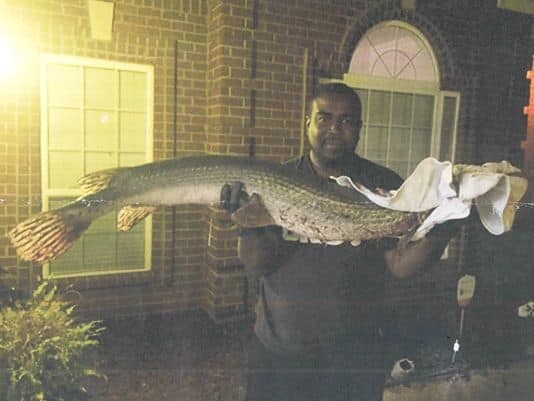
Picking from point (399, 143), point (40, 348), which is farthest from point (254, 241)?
point (40, 348)

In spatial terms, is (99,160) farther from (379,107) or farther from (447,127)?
(447,127)

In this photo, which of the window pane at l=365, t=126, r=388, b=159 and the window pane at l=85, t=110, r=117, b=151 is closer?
the window pane at l=85, t=110, r=117, b=151

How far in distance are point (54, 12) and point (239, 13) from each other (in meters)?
0.59

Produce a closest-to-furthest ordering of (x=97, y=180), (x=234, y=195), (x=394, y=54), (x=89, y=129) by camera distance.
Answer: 1. (x=234, y=195)
2. (x=97, y=180)
3. (x=89, y=129)
4. (x=394, y=54)

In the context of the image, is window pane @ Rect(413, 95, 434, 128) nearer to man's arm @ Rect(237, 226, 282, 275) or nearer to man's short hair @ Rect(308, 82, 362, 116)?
man's short hair @ Rect(308, 82, 362, 116)

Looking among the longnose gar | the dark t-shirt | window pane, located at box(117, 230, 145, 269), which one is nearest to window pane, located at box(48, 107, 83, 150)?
the longnose gar

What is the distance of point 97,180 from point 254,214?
498mm

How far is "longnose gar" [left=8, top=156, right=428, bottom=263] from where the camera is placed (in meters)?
1.11

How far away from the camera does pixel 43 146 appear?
4.37ft

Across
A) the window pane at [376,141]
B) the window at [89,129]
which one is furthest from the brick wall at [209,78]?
the window pane at [376,141]

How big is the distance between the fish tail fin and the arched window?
99cm

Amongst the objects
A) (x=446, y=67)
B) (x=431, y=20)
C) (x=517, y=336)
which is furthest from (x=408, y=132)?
(x=517, y=336)

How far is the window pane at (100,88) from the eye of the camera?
1.33 meters

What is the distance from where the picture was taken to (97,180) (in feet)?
4.04
